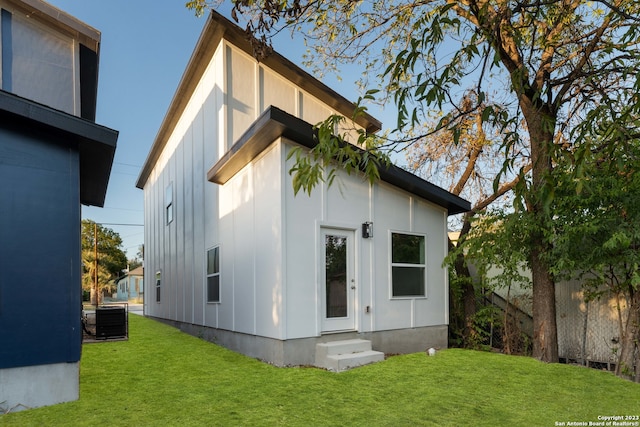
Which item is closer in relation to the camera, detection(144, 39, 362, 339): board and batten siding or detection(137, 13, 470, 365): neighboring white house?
detection(137, 13, 470, 365): neighboring white house

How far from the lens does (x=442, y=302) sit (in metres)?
8.61

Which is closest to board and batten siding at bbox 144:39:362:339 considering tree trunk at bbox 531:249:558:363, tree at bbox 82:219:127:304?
tree trunk at bbox 531:249:558:363

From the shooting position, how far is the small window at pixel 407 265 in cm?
786

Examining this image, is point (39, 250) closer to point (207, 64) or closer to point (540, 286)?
point (207, 64)

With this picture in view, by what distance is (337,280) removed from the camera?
702 cm

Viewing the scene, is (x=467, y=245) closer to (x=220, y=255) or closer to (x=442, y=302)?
(x=442, y=302)

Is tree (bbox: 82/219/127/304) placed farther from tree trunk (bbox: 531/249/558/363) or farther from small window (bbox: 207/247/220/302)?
tree trunk (bbox: 531/249/558/363)

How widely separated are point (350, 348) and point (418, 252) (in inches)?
104

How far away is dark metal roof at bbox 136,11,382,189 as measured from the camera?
9.42m

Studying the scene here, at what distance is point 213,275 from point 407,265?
4.47 meters

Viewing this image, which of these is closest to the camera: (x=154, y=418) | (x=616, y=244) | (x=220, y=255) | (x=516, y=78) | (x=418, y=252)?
(x=516, y=78)

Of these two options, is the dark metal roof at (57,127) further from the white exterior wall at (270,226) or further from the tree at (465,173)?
the tree at (465,173)

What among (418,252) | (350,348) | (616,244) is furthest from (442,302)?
(616,244)

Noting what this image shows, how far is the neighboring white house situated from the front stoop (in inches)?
6.8
